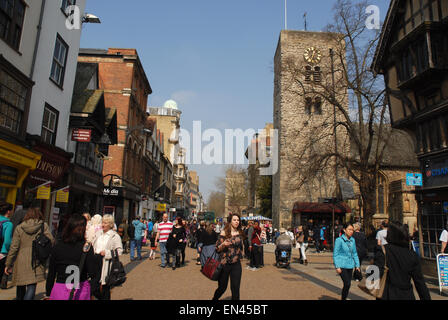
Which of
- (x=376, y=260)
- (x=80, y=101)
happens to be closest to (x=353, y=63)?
(x=376, y=260)

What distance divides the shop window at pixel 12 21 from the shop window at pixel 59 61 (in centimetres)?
256

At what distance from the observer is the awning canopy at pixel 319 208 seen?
106 ft

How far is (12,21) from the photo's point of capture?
34.7 feet

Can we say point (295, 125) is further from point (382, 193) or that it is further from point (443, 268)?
point (443, 268)

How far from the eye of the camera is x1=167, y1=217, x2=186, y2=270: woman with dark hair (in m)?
12.1

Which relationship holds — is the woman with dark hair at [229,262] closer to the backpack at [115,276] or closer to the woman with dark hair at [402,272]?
the backpack at [115,276]

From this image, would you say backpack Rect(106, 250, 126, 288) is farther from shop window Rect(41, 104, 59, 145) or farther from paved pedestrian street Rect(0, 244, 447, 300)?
shop window Rect(41, 104, 59, 145)

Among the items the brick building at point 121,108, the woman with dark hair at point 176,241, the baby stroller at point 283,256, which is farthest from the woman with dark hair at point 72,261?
the brick building at point 121,108

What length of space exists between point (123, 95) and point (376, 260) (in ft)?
79.0

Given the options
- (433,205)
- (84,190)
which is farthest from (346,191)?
(84,190)

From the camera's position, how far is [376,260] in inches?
342

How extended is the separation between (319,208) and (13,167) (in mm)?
28718
